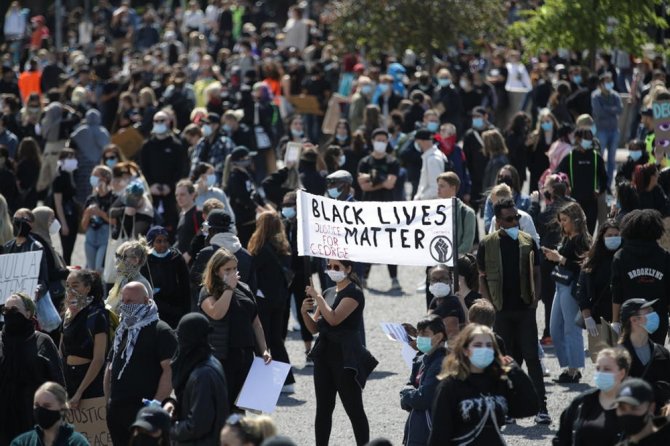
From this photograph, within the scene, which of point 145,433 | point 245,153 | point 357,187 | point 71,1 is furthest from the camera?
point 71,1

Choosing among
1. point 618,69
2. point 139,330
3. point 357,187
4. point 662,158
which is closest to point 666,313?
point 139,330

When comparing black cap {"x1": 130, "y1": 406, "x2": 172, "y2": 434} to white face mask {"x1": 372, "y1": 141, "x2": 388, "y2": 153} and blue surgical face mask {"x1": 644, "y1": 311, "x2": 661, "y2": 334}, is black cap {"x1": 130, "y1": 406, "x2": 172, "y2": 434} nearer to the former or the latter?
blue surgical face mask {"x1": 644, "y1": 311, "x2": 661, "y2": 334}

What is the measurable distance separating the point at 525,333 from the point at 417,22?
18.0 meters

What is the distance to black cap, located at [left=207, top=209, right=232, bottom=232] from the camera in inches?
467

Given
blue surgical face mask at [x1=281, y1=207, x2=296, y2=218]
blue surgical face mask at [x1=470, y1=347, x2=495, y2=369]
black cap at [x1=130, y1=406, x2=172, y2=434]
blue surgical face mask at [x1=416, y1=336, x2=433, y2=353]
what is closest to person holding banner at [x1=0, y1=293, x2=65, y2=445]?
black cap at [x1=130, y1=406, x2=172, y2=434]

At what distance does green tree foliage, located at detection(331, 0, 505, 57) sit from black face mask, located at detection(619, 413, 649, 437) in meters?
21.8

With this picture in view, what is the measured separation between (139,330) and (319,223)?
90.0 inches

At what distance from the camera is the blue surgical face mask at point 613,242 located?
11375 millimetres

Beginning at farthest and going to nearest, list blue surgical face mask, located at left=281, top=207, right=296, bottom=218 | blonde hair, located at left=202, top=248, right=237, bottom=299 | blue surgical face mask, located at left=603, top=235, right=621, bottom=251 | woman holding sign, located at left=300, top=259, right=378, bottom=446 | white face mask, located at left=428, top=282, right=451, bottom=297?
blue surgical face mask, located at left=281, top=207, right=296, bottom=218 < blue surgical face mask, located at left=603, top=235, right=621, bottom=251 < woman holding sign, located at left=300, top=259, right=378, bottom=446 < white face mask, located at left=428, top=282, right=451, bottom=297 < blonde hair, located at left=202, top=248, right=237, bottom=299

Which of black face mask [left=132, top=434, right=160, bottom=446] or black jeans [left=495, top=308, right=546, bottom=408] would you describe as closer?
black face mask [left=132, top=434, right=160, bottom=446]

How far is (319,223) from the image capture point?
1119 centimetres

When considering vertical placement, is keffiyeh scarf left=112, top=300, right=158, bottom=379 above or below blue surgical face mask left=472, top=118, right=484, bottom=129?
below

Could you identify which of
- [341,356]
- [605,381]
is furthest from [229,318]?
[605,381]

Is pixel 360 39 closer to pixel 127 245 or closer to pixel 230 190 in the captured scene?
pixel 230 190
